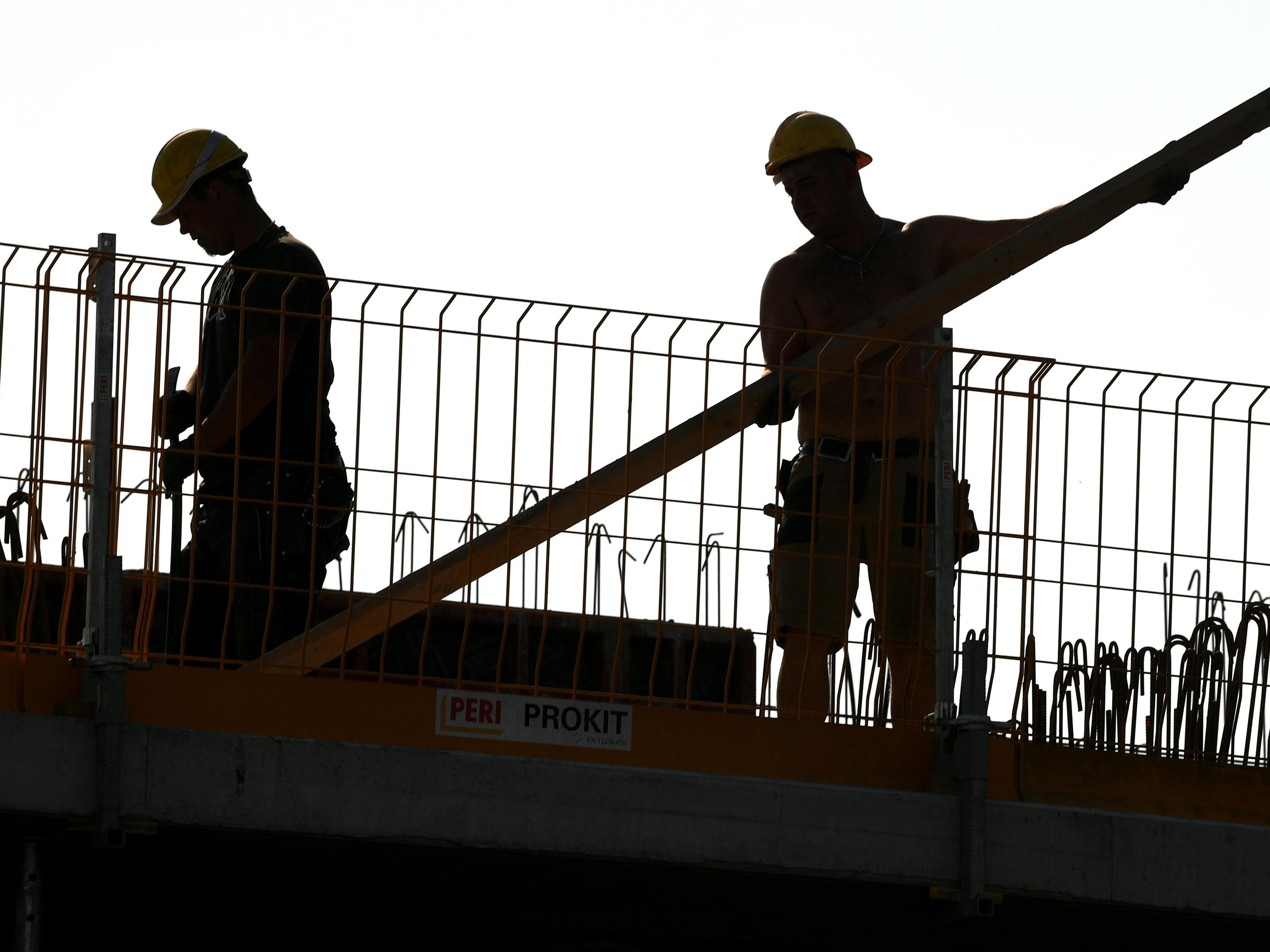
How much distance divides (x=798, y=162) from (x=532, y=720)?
7.59 ft

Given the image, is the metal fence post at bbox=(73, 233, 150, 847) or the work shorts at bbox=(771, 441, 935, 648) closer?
the metal fence post at bbox=(73, 233, 150, 847)

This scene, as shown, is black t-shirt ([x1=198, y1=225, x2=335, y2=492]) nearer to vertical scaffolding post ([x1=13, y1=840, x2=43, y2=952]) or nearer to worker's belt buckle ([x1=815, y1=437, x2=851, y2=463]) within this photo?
vertical scaffolding post ([x1=13, y1=840, x2=43, y2=952])

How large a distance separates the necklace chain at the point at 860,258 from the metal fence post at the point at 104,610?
2611mm

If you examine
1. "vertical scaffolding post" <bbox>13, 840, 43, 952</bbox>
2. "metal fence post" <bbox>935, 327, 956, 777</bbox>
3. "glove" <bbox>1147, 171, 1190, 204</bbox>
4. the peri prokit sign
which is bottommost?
"vertical scaffolding post" <bbox>13, 840, 43, 952</bbox>

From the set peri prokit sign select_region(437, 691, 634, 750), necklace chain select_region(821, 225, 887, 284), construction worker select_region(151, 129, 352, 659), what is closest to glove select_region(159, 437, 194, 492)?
construction worker select_region(151, 129, 352, 659)

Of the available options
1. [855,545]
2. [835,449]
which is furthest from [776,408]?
[855,545]

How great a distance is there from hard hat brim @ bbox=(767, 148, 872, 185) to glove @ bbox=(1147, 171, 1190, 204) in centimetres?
96

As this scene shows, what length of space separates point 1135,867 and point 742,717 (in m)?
1.22

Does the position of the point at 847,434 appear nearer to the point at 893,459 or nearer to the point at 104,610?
the point at 893,459

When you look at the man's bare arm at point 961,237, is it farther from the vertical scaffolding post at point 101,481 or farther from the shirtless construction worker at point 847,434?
the vertical scaffolding post at point 101,481

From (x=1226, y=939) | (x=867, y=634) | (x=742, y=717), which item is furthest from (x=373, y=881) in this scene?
(x=1226, y=939)

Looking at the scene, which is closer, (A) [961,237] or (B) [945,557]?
(B) [945,557]

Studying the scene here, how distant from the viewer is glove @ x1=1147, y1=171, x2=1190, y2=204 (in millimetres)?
6781

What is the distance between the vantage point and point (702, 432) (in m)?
5.89
